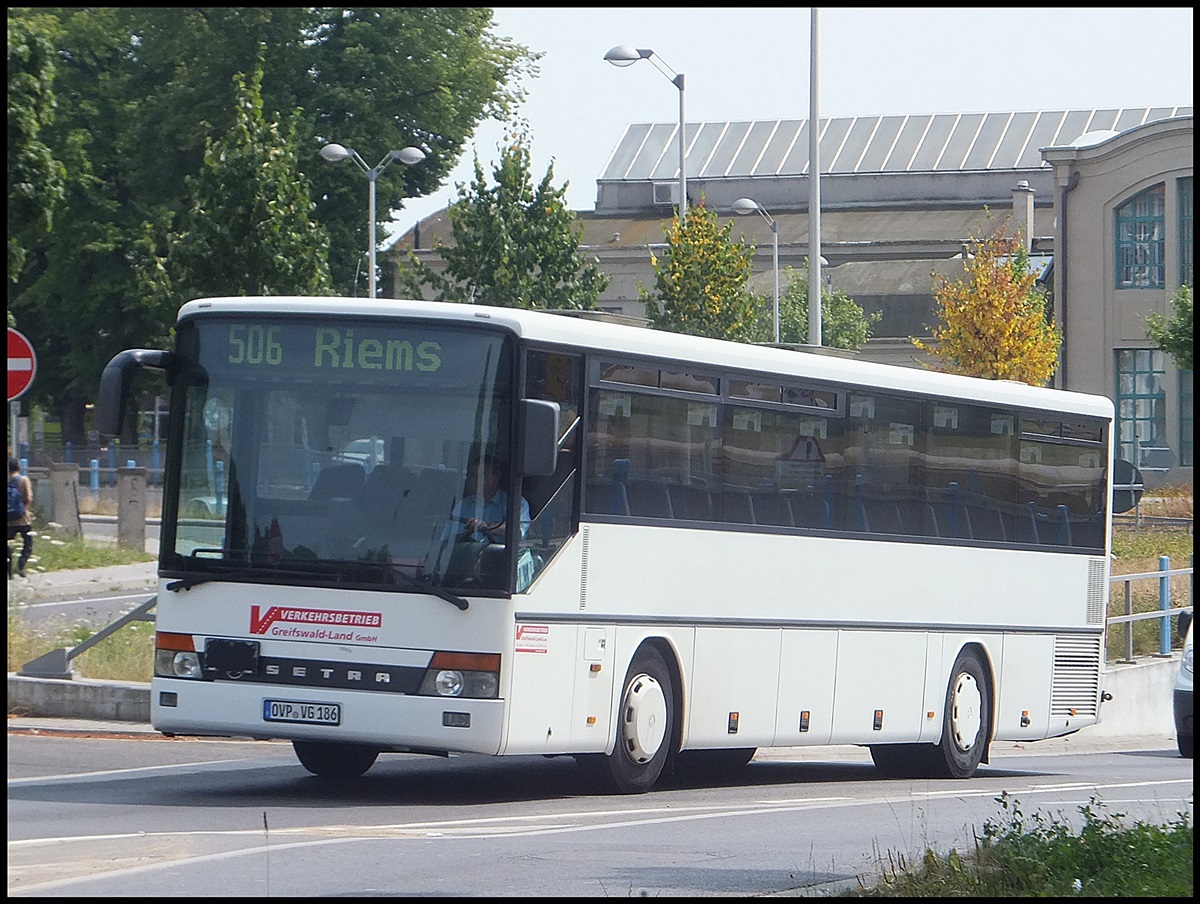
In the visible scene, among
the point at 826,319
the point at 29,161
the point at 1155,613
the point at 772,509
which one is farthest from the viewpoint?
the point at 826,319

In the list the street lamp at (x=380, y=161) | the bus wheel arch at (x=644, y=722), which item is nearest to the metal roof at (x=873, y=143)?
the street lamp at (x=380, y=161)

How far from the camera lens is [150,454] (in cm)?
6062

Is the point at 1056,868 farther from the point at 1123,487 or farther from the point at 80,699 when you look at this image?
the point at 1123,487

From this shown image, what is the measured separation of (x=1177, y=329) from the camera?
54.2 meters

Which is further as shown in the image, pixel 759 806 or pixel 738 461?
pixel 738 461

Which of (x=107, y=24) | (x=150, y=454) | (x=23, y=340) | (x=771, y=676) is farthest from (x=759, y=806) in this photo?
(x=150, y=454)

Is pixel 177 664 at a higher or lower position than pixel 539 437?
lower

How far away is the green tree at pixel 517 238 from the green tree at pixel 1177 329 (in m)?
15.7

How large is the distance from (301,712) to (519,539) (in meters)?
1.64

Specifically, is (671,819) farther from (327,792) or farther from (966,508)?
(966,508)

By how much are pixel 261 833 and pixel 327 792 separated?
2594 millimetres

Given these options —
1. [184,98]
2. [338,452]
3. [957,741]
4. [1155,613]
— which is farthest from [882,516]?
[1155,613]

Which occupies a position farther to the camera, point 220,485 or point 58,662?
point 58,662

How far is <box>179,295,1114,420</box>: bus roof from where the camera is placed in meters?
12.9
